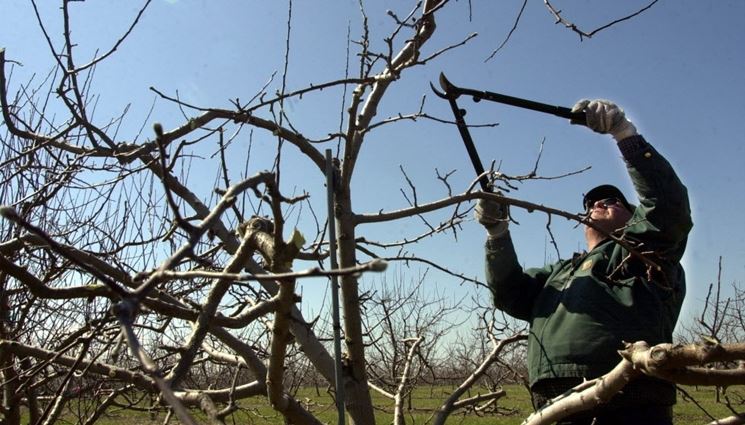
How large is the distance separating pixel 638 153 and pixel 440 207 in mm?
915

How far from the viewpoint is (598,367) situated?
229 cm

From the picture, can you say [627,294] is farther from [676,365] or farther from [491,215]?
[676,365]

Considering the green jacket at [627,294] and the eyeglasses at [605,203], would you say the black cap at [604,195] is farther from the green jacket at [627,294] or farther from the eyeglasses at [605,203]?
the green jacket at [627,294]

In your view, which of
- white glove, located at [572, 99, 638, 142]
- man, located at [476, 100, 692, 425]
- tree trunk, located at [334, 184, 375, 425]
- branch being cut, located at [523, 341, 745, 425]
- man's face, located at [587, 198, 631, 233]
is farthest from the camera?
man's face, located at [587, 198, 631, 233]

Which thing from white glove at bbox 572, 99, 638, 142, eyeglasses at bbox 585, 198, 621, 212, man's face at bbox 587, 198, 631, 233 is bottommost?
man's face at bbox 587, 198, 631, 233

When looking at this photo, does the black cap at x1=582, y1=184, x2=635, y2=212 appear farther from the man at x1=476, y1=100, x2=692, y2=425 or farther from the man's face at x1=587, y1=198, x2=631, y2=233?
the man at x1=476, y1=100, x2=692, y2=425

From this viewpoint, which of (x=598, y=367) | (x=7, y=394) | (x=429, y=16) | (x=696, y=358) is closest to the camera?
(x=696, y=358)

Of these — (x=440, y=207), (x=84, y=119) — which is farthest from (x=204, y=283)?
(x=440, y=207)

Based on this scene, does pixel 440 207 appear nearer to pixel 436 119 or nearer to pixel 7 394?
pixel 436 119

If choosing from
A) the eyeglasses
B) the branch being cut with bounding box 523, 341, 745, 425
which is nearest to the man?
the eyeglasses

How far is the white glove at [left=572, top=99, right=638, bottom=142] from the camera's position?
2396 millimetres

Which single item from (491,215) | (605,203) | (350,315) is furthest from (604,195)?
(350,315)

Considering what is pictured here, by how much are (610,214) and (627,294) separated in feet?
1.75

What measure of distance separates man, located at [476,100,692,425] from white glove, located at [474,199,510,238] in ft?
1.19
